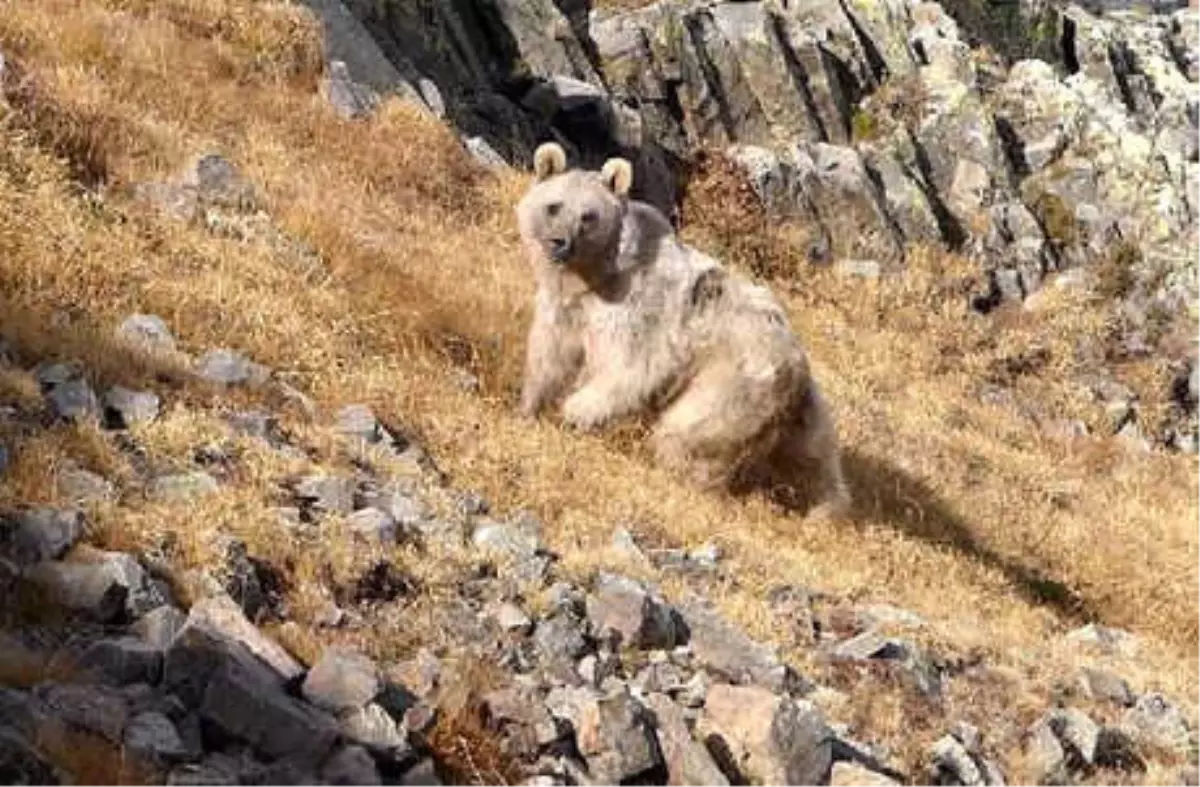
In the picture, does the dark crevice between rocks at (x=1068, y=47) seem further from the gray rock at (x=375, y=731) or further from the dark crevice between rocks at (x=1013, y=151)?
the gray rock at (x=375, y=731)

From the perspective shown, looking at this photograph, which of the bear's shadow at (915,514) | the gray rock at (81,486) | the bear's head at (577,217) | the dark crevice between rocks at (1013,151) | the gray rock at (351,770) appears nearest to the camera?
the gray rock at (351,770)

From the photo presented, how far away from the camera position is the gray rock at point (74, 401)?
7.56 metres

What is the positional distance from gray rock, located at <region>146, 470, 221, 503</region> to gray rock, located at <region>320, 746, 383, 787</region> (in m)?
1.96

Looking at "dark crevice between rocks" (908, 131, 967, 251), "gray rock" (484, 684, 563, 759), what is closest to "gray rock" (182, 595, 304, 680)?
"gray rock" (484, 684, 563, 759)

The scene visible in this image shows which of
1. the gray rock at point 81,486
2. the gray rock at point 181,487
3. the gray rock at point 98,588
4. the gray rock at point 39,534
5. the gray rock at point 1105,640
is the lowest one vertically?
the gray rock at point 1105,640

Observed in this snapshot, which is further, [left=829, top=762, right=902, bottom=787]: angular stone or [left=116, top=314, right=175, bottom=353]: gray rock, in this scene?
[left=116, top=314, right=175, bottom=353]: gray rock

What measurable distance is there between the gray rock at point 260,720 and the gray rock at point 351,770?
0.05m

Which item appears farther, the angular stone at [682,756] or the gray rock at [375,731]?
the angular stone at [682,756]

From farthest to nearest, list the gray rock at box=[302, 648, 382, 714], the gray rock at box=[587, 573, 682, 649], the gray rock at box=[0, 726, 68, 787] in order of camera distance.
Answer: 1. the gray rock at box=[587, 573, 682, 649]
2. the gray rock at box=[302, 648, 382, 714]
3. the gray rock at box=[0, 726, 68, 787]

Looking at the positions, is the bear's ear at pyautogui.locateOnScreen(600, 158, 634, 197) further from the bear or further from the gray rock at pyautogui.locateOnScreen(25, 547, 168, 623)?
the gray rock at pyautogui.locateOnScreen(25, 547, 168, 623)

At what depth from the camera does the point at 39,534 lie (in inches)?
247

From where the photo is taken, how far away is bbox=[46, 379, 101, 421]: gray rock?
7.56m

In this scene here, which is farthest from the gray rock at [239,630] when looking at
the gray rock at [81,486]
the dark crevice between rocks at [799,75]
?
the dark crevice between rocks at [799,75]

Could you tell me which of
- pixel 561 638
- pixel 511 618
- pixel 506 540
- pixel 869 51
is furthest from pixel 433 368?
pixel 869 51
